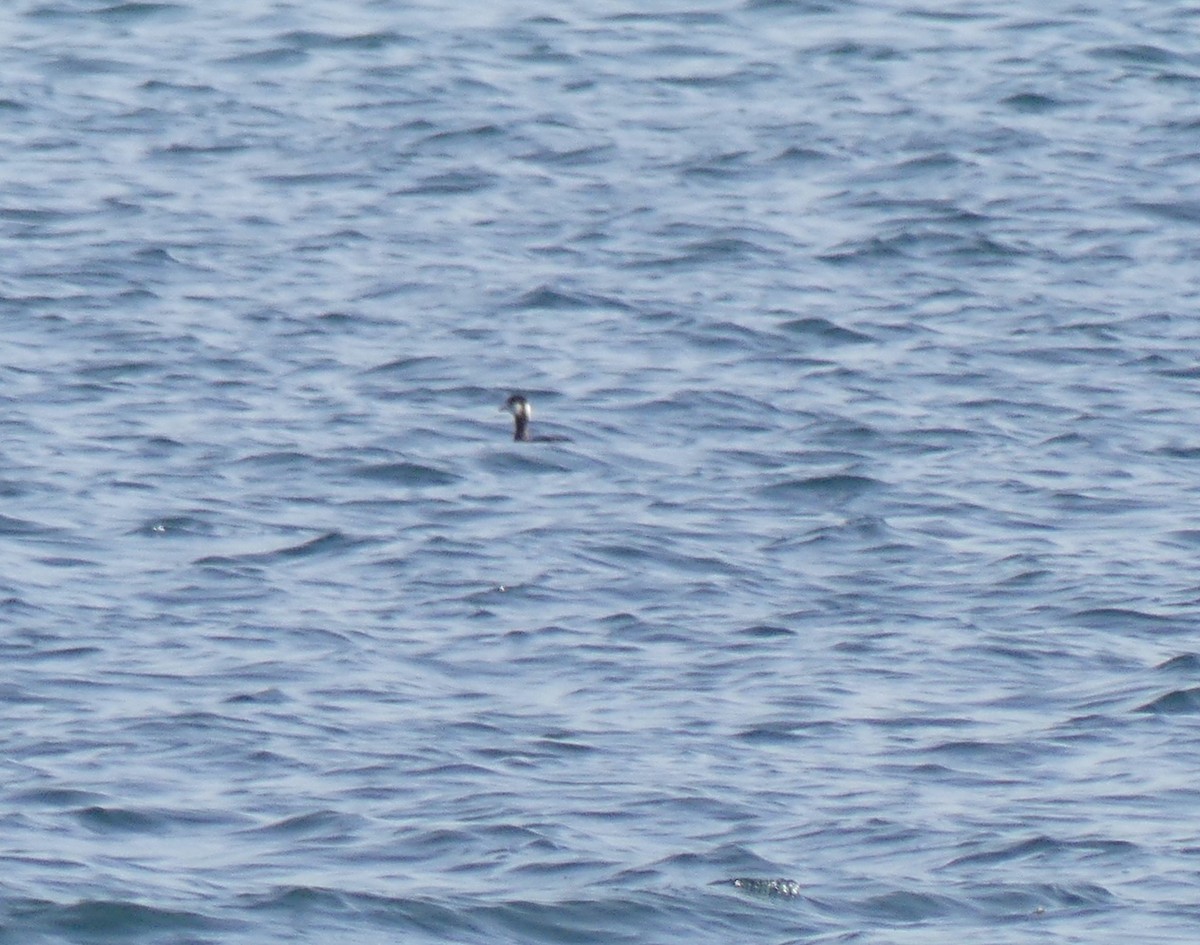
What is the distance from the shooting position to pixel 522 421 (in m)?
16.7

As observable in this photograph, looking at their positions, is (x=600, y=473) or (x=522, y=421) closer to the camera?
(x=600, y=473)

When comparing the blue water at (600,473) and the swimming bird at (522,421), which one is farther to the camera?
the swimming bird at (522,421)

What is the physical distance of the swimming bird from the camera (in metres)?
16.6

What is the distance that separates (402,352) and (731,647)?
5786mm

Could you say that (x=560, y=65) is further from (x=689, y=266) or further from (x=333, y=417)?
(x=333, y=417)

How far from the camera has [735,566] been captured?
14.6 meters

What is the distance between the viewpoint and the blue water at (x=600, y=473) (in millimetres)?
10578

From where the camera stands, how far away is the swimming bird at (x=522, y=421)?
16641 millimetres

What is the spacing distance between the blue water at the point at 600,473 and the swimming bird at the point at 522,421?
9 cm

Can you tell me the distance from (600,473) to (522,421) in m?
0.59

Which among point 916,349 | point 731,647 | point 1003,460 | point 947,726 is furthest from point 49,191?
point 947,726

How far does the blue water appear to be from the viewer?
1058cm

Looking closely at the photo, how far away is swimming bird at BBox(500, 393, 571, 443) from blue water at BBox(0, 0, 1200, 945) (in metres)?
0.09

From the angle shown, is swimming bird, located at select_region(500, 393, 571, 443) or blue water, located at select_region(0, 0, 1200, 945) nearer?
blue water, located at select_region(0, 0, 1200, 945)
